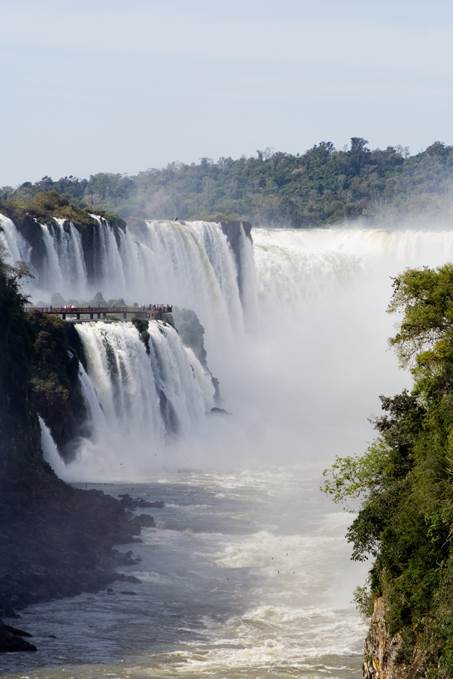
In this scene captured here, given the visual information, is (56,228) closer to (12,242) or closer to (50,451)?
(12,242)

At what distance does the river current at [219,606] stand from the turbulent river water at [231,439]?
94mm

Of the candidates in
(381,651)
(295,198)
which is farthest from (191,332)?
(295,198)

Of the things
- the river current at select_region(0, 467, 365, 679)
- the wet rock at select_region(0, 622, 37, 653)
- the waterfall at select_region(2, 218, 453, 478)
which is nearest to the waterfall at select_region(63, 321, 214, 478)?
the waterfall at select_region(2, 218, 453, 478)

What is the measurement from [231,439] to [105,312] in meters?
8.75

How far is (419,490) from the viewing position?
3384 cm

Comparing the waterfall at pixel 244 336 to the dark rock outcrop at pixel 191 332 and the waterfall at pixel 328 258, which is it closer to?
the waterfall at pixel 328 258

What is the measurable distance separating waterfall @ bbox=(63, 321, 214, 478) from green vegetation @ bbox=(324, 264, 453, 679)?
29637 millimetres

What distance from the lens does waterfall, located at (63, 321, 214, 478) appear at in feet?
227

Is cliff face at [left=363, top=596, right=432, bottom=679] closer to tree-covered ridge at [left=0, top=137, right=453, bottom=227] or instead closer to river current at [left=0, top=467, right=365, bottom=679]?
river current at [left=0, top=467, right=365, bottom=679]

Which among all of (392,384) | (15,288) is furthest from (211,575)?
(392,384)

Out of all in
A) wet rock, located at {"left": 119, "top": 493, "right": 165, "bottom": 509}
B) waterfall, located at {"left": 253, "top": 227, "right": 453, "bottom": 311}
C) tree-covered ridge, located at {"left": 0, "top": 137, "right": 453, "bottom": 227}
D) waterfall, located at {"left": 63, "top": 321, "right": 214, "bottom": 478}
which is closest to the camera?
wet rock, located at {"left": 119, "top": 493, "right": 165, "bottom": 509}

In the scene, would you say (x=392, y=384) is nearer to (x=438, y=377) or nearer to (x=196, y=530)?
(x=196, y=530)

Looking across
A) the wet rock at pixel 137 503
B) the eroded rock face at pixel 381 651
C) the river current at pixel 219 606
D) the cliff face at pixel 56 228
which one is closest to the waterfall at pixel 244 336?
the cliff face at pixel 56 228

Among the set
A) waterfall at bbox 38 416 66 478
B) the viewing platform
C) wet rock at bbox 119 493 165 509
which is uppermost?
the viewing platform
